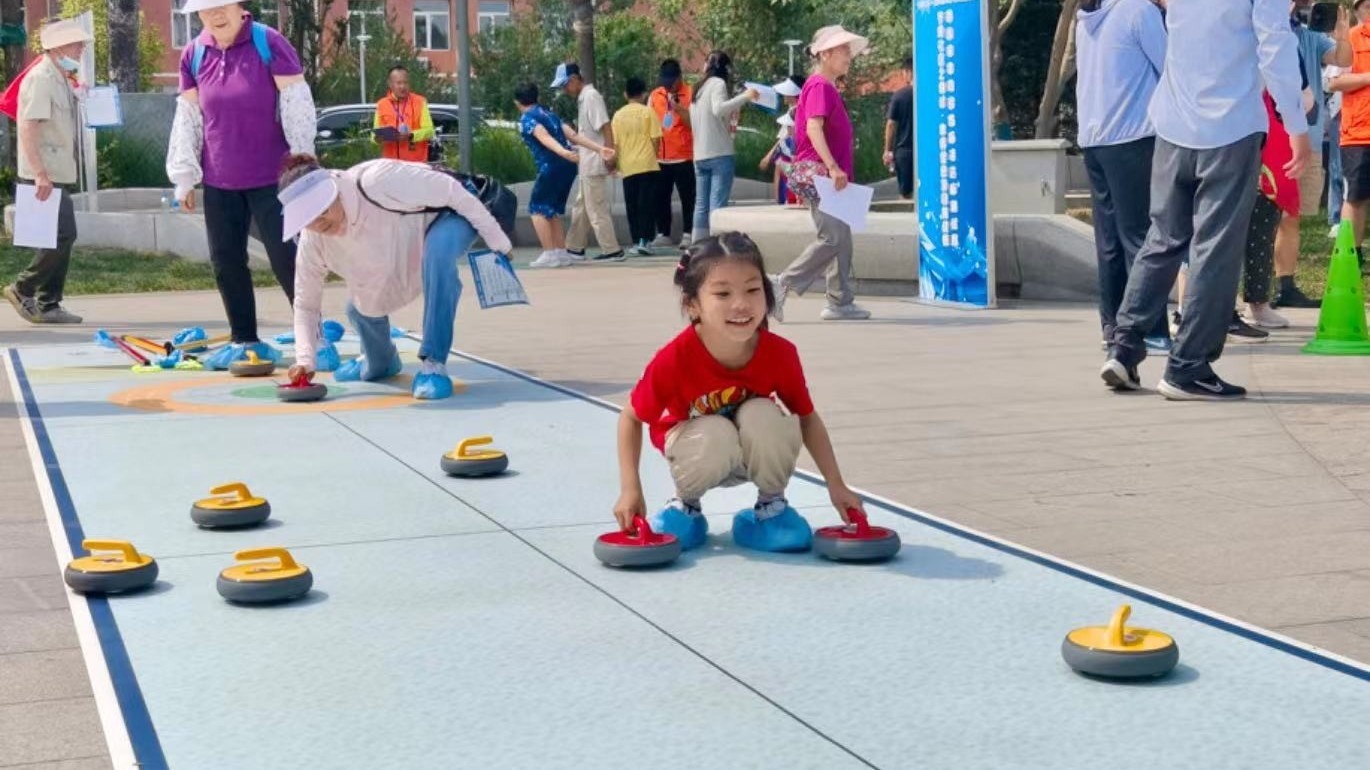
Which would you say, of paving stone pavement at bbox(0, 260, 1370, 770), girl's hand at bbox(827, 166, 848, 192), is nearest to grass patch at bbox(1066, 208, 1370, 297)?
paving stone pavement at bbox(0, 260, 1370, 770)

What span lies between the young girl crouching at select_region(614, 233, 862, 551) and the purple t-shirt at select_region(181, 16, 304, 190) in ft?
16.7

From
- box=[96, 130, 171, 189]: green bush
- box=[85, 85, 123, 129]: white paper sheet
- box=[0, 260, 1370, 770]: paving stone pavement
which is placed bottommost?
box=[0, 260, 1370, 770]: paving stone pavement

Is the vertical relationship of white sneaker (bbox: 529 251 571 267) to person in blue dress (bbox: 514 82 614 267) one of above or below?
below

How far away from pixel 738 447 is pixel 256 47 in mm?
5462

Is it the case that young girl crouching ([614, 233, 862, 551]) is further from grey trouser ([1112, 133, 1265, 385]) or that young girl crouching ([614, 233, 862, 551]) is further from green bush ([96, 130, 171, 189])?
green bush ([96, 130, 171, 189])

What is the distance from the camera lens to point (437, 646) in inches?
181

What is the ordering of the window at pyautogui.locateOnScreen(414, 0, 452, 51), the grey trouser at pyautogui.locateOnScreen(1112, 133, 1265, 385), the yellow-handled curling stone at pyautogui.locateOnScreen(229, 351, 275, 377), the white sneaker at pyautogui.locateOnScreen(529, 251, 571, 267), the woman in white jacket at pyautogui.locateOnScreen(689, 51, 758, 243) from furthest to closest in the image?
the window at pyautogui.locateOnScreen(414, 0, 452, 51)
the white sneaker at pyautogui.locateOnScreen(529, 251, 571, 267)
the woman in white jacket at pyautogui.locateOnScreen(689, 51, 758, 243)
the yellow-handled curling stone at pyautogui.locateOnScreen(229, 351, 275, 377)
the grey trouser at pyautogui.locateOnScreen(1112, 133, 1265, 385)

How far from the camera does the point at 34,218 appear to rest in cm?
1263

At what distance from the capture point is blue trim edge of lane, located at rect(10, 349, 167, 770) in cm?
384

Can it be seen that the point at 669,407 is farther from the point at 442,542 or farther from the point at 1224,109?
the point at 1224,109

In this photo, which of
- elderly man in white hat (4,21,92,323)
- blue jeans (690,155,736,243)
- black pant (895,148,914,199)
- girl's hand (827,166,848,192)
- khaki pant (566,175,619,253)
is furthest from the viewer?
black pant (895,148,914,199)

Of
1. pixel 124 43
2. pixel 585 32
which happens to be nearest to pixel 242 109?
pixel 124 43

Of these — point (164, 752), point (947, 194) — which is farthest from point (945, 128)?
point (164, 752)

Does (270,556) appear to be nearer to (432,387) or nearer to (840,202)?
(432,387)
